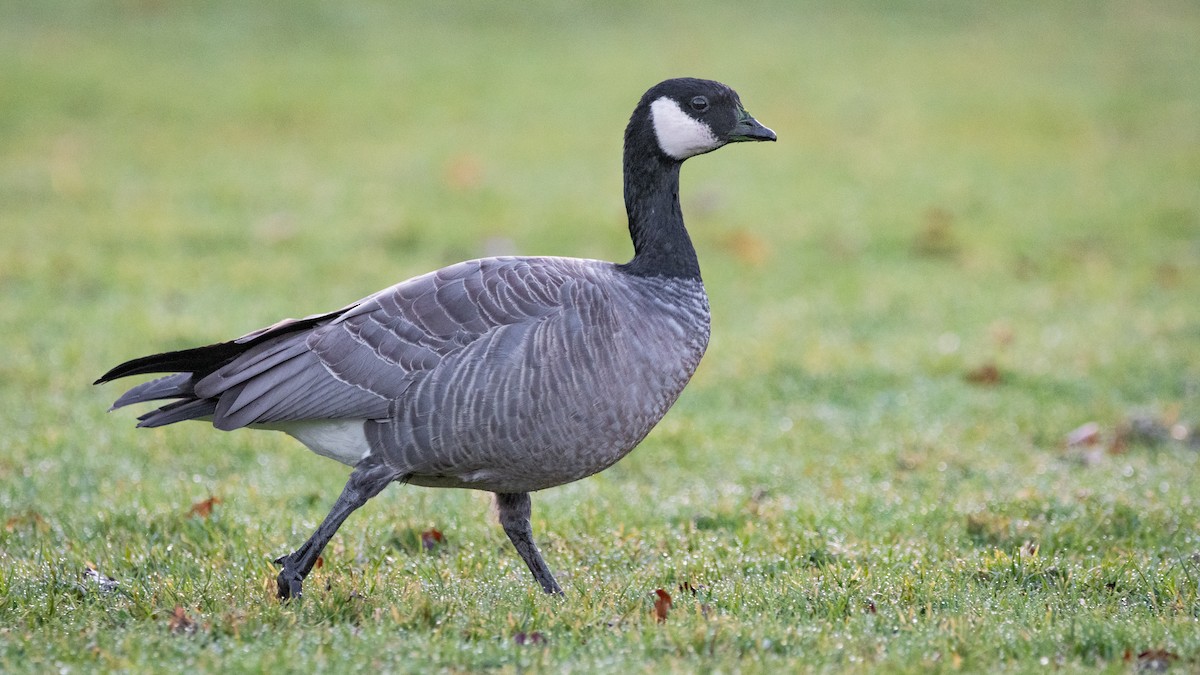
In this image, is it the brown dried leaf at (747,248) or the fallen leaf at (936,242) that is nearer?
the brown dried leaf at (747,248)

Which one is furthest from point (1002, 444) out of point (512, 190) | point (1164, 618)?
point (512, 190)

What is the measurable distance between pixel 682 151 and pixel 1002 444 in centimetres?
397

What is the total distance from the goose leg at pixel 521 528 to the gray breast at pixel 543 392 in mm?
369

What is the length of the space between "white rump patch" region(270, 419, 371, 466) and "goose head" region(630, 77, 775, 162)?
194 cm

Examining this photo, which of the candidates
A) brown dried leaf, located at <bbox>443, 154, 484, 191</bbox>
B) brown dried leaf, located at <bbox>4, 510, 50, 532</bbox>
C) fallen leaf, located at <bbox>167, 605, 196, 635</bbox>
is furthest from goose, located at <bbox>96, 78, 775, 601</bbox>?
brown dried leaf, located at <bbox>443, 154, 484, 191</bbox>

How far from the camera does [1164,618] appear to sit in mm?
4906

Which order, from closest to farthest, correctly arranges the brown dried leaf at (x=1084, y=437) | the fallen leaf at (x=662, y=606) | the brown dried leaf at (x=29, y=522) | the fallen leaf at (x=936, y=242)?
the fallen leaf at (x=662, y=606)
the brown dried leaf at (x=29, y=522)
the brown dried leaf at (x=1084, y=437)
the fallen leaf at (x=936, y=242)

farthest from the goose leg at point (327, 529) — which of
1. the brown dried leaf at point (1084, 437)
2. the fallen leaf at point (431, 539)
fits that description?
the brown dried leaf at point (1084, 437)

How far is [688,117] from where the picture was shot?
232 inches

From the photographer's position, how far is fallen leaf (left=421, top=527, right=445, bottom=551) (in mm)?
6354

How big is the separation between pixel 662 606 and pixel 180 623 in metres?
1.87

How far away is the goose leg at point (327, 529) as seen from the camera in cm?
526

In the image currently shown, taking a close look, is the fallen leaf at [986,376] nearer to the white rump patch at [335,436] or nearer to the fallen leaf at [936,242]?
the fallen leaf at [936,242]

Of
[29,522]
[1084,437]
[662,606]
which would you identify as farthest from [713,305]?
[662,606]
